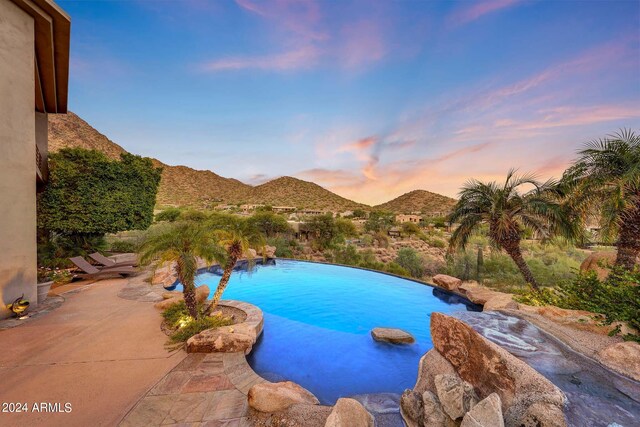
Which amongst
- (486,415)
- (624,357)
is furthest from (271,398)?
(624,357)

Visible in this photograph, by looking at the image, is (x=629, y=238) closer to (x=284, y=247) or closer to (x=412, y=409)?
(x=412, y=409)

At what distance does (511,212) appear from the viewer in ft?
27.8

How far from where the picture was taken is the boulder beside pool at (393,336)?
23.1 feet

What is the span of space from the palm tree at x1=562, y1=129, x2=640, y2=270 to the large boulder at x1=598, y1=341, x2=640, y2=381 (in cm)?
399

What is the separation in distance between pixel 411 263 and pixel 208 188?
183 ft

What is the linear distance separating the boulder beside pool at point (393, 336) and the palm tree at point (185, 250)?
528 cm

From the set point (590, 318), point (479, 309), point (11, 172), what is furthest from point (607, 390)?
point (11, 172)

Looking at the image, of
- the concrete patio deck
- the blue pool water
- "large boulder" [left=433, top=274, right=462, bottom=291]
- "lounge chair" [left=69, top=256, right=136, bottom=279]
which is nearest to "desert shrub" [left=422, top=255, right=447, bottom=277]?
the blue pool water

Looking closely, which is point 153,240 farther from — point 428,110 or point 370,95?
point 428,110

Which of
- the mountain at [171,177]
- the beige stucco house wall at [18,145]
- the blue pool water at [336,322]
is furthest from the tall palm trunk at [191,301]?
the mountain at [171,177]

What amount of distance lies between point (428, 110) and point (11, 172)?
60.5 feet

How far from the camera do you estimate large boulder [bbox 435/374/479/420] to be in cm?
288

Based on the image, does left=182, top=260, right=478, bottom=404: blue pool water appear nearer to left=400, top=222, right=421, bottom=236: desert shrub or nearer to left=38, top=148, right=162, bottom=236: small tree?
left=38, top=148, right=162, bottom=236: small tree

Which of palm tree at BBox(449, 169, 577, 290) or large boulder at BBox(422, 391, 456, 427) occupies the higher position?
palm tree at BBox(449, 169, 577, 290)
